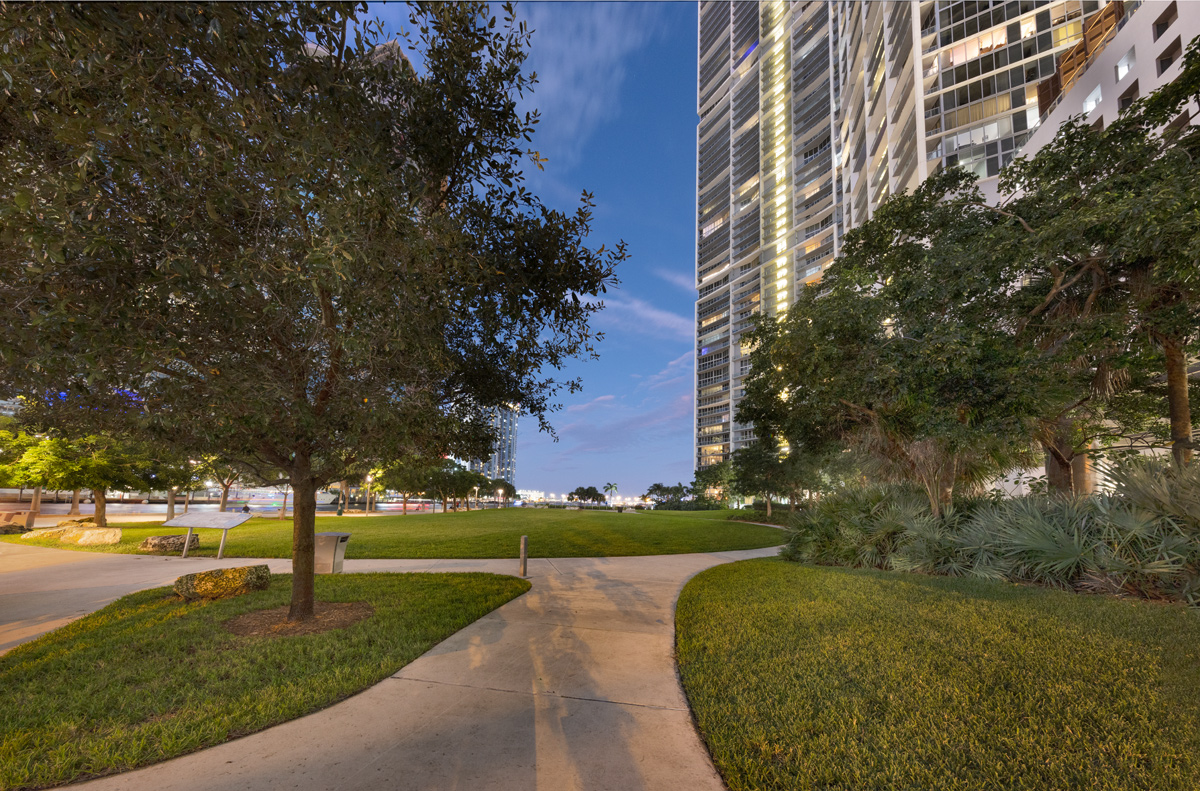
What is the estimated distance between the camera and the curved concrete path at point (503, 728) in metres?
3.52

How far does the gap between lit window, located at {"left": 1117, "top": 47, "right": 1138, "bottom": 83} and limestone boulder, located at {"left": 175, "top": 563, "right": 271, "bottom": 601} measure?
40894 mm

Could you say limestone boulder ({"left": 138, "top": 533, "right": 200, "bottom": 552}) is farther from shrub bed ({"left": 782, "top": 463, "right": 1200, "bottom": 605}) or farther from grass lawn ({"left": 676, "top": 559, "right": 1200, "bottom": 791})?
shrub bed ({"left": 782, "top": 463, "right": 1200, "bottom": 605})

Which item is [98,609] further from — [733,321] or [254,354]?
[733,321]

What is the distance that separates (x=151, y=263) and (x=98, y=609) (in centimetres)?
803

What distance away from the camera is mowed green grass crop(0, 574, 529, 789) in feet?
12.9

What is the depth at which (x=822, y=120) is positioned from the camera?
341 feet

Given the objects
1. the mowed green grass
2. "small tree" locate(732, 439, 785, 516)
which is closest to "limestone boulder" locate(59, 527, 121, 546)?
the mowed green grass

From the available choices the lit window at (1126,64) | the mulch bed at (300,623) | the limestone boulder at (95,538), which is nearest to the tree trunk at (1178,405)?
the mulch bed at (300,623)

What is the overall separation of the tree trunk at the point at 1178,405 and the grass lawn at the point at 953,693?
27.3 feet

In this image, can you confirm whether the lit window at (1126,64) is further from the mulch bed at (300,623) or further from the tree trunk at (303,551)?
the mulch bed at (300,623)

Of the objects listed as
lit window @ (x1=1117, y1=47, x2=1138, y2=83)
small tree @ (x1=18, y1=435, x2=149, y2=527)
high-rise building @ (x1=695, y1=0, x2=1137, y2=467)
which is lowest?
small tree @ (x1=18, y1=435, x2=149, y2=527)

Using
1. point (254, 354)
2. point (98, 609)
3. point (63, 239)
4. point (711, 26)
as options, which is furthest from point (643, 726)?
point (711, 26)

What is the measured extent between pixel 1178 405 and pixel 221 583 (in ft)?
74.4

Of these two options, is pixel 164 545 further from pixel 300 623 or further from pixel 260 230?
pixel 260 230
